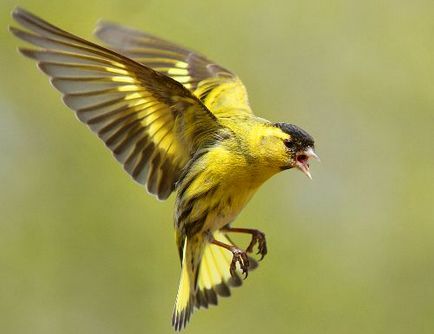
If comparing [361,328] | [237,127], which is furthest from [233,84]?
[361,328]

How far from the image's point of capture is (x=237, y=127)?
4.82 metres

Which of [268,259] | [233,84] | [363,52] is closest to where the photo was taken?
[233,84]

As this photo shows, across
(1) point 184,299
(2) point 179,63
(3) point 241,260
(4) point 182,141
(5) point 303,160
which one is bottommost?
(1) point 184,299

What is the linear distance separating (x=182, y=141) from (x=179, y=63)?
1.09 m

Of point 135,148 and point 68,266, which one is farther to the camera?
point 68,266

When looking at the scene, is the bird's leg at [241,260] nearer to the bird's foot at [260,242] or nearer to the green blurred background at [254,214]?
the bird's foot at [260,242]

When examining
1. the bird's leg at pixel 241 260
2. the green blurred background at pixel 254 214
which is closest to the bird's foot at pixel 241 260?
the bird's leg at pixel 241 260

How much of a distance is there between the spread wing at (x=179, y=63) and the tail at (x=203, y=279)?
0.67m

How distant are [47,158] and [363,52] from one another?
2.57 metres

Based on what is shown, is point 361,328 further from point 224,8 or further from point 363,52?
point 224,8

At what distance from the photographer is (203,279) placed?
5410mm

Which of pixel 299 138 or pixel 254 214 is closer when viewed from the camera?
pixel 299 138

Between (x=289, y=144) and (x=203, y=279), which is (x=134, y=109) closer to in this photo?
(x=289, y=144)

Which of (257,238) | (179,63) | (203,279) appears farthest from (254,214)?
(257,238)
